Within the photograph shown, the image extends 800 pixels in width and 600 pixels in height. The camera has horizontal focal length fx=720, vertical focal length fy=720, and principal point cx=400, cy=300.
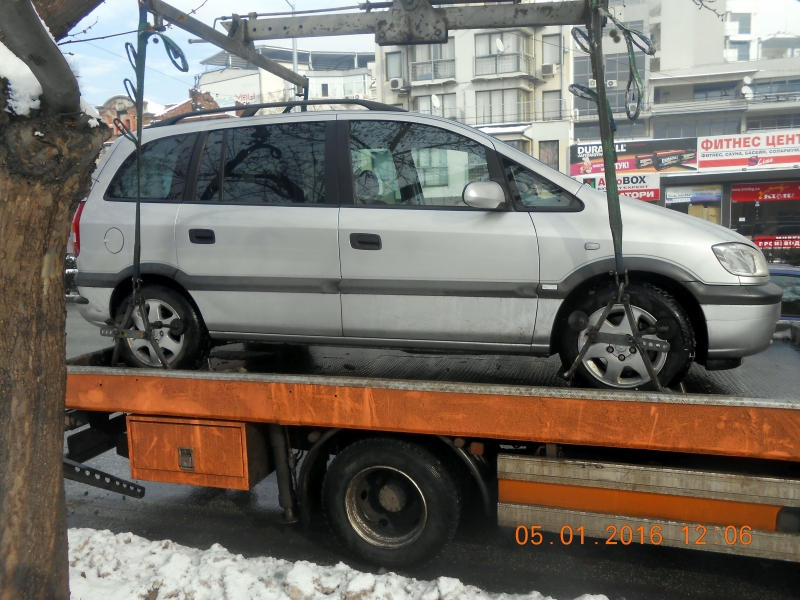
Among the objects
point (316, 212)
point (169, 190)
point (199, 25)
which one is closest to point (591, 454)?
point (316, 212)

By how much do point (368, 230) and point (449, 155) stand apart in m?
0.68

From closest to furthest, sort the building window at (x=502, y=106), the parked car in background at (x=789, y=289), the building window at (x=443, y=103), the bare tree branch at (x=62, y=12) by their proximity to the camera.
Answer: the bare tree branch at (x=62, y=12), the parked car in background at (x=789, y=289), the building window at (x=502, y=106), the building window at (x=443, y=103)

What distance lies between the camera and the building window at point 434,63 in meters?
41.0

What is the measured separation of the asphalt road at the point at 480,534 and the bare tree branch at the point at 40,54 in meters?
2.48

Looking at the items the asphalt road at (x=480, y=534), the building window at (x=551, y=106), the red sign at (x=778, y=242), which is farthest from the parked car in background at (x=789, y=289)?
the building window at (x=551, y=106)

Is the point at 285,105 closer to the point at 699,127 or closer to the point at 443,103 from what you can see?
the point at 443,103

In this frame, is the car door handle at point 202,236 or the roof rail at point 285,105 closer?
the car door handle at point 202,236

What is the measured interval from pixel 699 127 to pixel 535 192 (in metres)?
51.6

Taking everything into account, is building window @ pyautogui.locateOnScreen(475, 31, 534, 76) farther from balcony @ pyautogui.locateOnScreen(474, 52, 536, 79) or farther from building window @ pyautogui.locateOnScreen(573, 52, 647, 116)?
building window @ pyautogui.locateOnScreen(573, 52, 647, 116)

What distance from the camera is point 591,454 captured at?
3684mm

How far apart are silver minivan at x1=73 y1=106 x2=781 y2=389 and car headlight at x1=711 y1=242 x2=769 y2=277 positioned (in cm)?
1

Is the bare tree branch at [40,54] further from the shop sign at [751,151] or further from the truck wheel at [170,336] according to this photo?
the shop sign at [751,151]

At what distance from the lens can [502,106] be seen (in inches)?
1613
